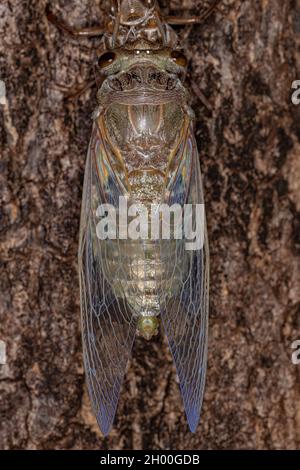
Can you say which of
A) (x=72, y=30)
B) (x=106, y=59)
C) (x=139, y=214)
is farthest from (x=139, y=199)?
(x=72, y=30)

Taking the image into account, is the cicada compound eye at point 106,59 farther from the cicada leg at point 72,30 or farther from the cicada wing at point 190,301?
the cicada wing at point 190,301

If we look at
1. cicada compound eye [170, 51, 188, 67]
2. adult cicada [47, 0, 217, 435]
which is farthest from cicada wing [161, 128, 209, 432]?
cicada compound eye [170, 51, 188, 67]

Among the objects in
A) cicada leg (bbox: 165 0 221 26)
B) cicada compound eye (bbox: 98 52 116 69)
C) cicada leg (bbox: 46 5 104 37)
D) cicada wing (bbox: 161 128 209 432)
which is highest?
cicada leg (bbox: 165 0 221 26)

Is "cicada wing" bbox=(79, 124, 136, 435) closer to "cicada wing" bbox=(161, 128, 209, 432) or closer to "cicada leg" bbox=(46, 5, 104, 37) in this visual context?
"cicada wing" bbox=(161, 128, 209, 432)

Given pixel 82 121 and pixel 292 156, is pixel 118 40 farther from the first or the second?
pixel 292 156

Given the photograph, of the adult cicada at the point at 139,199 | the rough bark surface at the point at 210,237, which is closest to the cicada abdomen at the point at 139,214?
the adult cicada at the point at 139,199

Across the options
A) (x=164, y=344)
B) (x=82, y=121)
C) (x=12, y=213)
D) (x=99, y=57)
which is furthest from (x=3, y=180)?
(x=164, y=344)

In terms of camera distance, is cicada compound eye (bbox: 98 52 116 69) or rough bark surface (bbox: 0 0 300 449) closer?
cicada compound eye (bbox: 98 52 116 69)

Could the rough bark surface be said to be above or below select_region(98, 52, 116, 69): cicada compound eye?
below
